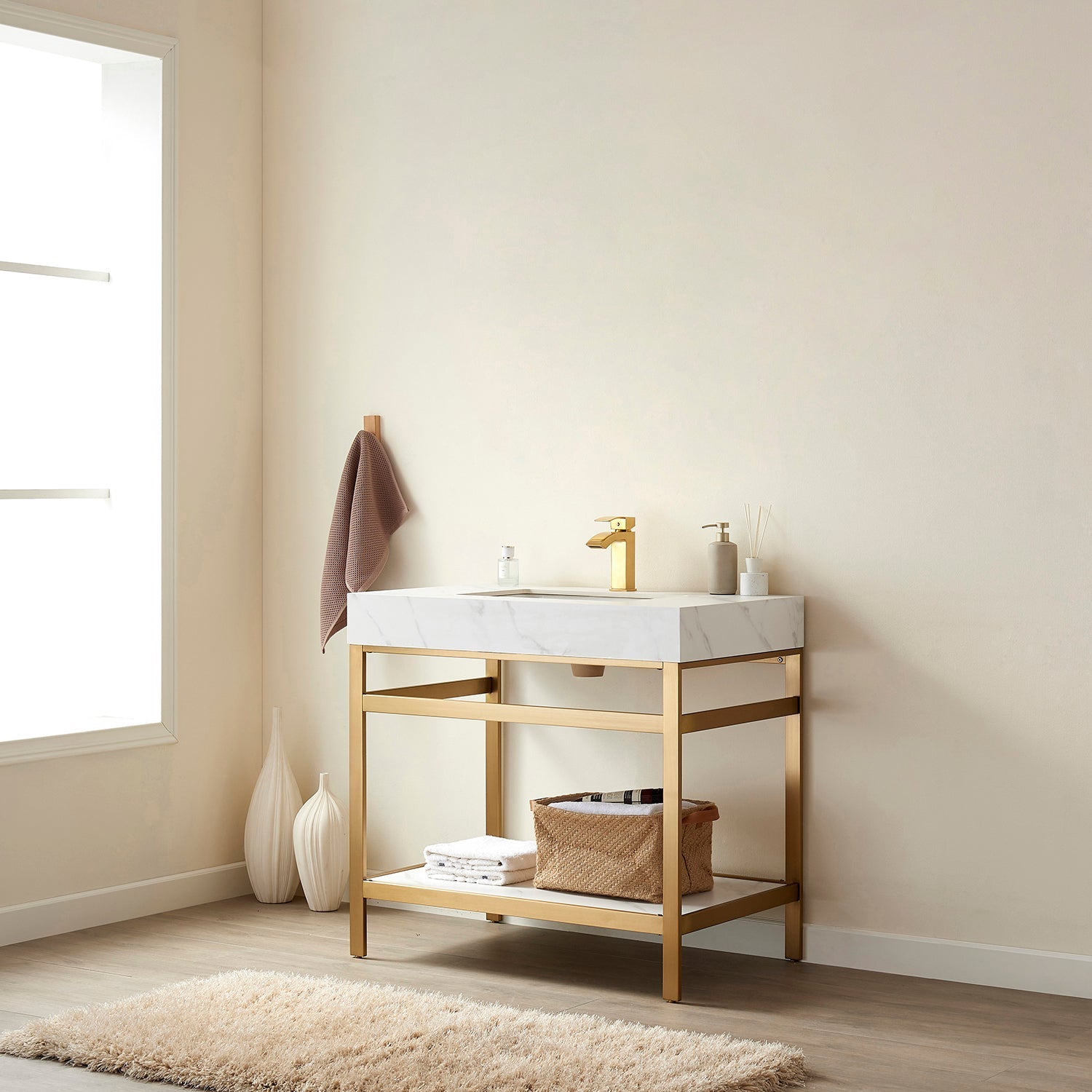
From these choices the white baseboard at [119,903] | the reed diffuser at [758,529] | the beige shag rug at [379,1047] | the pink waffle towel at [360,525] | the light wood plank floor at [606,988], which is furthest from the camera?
the pink waffle towel at [360,525]

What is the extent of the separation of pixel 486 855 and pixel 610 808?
0.34 meters

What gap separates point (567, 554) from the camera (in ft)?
13.2

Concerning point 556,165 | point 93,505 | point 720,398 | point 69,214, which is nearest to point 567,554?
point 720,398

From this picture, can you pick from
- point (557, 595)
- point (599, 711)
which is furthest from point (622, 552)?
point (599, 711)

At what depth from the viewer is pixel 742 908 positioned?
3.46 m

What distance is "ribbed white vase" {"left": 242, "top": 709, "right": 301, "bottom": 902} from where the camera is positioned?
4.32 metres

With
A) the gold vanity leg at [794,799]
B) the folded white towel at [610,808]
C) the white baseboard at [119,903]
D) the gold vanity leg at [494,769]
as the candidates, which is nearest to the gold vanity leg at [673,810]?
the folded white towel at [610,808]

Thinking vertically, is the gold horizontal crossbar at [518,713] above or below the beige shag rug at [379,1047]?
above

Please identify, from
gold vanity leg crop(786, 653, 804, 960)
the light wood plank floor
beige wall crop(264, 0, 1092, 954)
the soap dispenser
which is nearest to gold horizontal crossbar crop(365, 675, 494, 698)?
beige wall crop(264, 0, 1092, 954)

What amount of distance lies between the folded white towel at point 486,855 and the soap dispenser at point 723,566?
0.76m

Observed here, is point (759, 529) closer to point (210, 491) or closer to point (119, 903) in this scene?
point (210, 491)

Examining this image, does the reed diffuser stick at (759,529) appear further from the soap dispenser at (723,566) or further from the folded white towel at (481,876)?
the folded white towel at (481,876)

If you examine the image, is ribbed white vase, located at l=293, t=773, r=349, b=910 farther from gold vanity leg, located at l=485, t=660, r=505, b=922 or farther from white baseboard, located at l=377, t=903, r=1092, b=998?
white baseboard, located at l=377, t=903, r=1092, b=998

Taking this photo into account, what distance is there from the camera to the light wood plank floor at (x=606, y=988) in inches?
114
